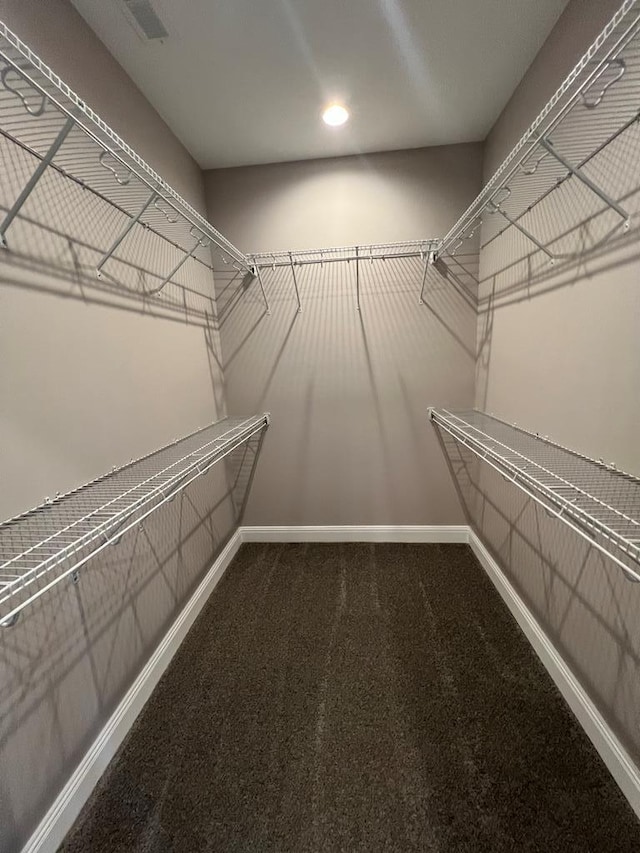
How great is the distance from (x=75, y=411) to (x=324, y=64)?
157 cm

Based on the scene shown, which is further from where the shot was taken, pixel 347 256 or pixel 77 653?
pixel 347 256

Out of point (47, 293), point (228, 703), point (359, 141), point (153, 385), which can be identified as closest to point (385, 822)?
point (228, 703)

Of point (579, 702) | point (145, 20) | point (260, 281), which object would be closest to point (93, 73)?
point (145, 20)

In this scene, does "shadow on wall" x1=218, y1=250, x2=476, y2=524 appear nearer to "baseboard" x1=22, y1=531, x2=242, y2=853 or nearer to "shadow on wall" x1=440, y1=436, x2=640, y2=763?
"shadow on wall" x1=440, y1=436, x2=640, y2=763

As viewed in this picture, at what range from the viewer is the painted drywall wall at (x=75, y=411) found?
0.94 metres

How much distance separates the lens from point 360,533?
2488 millimetres

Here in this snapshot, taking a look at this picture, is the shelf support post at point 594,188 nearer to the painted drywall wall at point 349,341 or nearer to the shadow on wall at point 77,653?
the painted drywall wall at point 349,341

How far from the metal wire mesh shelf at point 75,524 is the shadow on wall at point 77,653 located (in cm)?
11

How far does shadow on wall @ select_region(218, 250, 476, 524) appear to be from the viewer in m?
2.20

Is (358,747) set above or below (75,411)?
below

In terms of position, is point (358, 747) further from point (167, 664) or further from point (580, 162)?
point (580, 162)

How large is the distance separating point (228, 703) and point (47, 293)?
1534 mm

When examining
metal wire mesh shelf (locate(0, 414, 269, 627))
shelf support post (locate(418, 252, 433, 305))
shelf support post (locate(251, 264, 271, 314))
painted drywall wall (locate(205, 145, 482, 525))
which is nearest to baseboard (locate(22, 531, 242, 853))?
metal wire mesh shelf (locate(0, 414, 269, 627))

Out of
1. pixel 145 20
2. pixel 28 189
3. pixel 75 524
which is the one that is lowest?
pixel 75 524
